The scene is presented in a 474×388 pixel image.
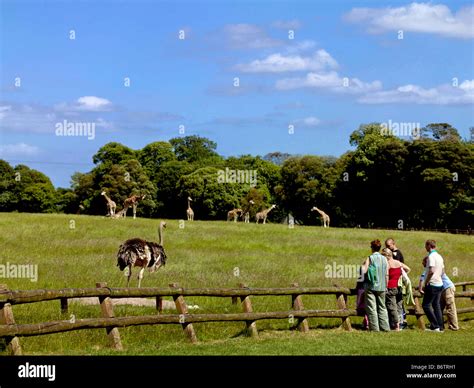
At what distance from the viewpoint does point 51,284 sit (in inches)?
1029

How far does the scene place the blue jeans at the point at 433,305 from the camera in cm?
2191

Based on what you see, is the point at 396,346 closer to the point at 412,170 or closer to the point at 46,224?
the point at 46,224

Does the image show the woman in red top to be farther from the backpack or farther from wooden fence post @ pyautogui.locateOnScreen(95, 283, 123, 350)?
wooden fence post @ pyautogui.locateOnScreen(95, 283, 123, 350)

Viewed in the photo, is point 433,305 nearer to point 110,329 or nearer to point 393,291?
point 393,291

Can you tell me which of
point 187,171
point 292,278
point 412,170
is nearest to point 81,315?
point 292,278

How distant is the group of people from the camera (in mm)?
20484

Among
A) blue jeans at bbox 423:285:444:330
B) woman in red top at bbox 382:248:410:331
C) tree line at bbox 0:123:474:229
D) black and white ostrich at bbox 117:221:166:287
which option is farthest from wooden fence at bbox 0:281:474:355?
tree line at bbox 0:123:474:229

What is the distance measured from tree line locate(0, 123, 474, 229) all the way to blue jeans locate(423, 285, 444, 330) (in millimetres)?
45597

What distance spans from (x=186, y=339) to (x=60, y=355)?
11.5 ft

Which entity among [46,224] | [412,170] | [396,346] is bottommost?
[396,346]

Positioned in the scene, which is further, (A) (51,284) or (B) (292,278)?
(B) (292,278)

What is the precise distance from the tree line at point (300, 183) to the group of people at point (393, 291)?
1782 inches
